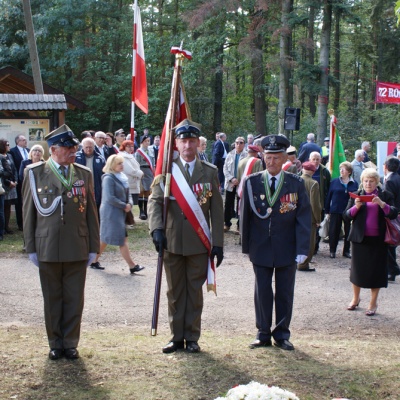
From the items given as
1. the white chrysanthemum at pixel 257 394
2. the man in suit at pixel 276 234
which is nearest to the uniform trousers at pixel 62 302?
the man in suit at pixel 276 234

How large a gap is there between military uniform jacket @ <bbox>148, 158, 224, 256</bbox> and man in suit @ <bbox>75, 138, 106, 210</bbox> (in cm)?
580

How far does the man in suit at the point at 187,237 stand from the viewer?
5.91 m

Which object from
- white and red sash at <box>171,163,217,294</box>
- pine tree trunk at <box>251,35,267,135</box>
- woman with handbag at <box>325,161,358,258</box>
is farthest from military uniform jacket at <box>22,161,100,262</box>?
pine tree trunk at <box>251,35,267,135</box>

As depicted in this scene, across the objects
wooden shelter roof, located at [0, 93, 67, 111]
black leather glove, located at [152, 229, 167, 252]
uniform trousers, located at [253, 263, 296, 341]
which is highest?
wooden shelter roof, located at [0, 93, 67, 111]

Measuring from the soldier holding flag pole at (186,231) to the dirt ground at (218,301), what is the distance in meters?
0.88

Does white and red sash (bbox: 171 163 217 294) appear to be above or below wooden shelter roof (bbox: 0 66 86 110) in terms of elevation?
below

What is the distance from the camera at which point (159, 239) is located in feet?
19.3

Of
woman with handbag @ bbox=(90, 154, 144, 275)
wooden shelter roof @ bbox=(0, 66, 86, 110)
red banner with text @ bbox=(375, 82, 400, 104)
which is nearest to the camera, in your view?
woman with handbag @ bbox=(90, 154, 144, 275)

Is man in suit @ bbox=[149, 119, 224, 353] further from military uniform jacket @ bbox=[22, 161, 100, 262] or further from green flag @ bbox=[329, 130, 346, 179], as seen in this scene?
green flag @ bbox=[329, 130, 346, 179]

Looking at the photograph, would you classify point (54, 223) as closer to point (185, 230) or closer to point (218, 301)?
point (185, 230)

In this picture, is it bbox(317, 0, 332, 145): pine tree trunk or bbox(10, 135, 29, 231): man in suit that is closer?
bbox(10, 135, 29, 231): man in suit

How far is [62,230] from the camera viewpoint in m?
5.70

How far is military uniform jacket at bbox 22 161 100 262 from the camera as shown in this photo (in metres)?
5.68

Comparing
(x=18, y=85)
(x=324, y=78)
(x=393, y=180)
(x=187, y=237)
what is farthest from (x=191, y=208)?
(x=324, y=78)
